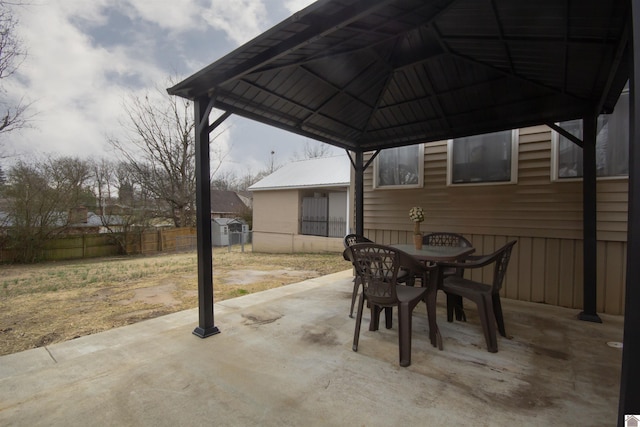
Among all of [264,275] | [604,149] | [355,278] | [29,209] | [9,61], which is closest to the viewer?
[355,278]

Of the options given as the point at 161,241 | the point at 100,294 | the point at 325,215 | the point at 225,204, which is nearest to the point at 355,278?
the point at 100,294

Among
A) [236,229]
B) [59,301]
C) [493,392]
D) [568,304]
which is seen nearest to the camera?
[493,392]

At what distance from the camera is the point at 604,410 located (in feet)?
5.75

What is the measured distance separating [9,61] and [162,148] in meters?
9.05

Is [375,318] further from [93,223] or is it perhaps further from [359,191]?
[93,223]

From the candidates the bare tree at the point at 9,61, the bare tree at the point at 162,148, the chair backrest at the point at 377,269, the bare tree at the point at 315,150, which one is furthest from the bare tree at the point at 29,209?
the bare tree at the point at 315,150

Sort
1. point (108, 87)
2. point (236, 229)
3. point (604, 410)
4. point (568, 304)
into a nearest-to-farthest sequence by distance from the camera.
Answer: point (604, 410) < point (568, 304) < point (108, 87) < point (236, 229)

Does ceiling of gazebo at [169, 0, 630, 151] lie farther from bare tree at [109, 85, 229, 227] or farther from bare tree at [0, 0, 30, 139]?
bare tree at [109, 85, 229, 227]

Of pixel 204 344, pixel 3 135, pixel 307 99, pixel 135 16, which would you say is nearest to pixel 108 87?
pixel 3 135

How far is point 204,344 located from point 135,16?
32.6ft

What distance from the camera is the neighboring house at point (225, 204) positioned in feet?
80.9

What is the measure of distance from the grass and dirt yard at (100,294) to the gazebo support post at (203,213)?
1642mm

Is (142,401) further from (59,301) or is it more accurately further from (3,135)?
(3,135)

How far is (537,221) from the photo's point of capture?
12.9 ft
